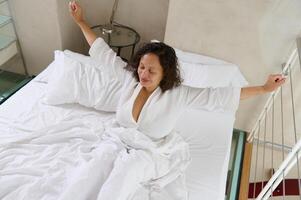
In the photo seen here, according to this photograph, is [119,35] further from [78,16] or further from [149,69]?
[149,69]

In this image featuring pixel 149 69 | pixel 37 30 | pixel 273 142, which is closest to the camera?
pixel 149 69

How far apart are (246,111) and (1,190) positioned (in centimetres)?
150

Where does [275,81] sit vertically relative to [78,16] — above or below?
below

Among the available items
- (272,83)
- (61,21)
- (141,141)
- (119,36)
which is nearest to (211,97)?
(272,83)

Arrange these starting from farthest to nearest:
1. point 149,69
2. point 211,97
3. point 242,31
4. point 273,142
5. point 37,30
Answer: point 37,30 < point 273,142 < point 242,31 < point 211,97 < point 149,69

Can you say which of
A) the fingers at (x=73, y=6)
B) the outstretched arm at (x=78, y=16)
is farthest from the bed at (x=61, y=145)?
the fingers at (x=73, y=6)

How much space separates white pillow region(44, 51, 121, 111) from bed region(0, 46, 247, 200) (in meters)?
0.05

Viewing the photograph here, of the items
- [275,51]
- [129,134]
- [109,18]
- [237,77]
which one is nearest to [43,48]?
[109,18]

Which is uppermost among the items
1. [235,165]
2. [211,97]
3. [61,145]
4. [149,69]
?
[149,69]

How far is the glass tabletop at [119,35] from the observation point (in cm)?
217

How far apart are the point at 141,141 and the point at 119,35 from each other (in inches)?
44.5

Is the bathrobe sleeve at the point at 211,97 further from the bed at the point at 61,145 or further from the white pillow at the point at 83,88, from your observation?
the white pillow at the point at 83,88

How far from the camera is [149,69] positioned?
4.36ft

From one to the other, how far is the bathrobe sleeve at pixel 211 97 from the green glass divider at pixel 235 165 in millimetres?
543
